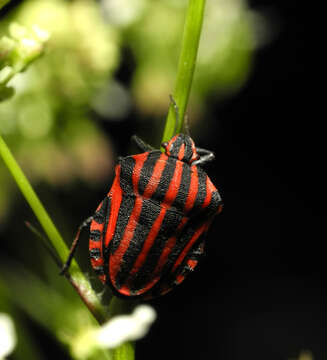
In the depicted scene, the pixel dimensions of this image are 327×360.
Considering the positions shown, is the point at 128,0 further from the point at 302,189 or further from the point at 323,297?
the point at 323,297

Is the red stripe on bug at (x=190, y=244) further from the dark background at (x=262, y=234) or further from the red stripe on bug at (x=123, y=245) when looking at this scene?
the dark background at (x=262, y=234)

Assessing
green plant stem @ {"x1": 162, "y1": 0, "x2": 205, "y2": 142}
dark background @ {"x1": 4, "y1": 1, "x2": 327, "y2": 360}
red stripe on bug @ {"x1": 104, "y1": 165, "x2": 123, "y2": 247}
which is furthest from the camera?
dark background @ {"x1": 4, "y1": 1, "x2": 327, "y2": 360}

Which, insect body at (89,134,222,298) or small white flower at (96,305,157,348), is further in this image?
insect body at (89,134,222,298)

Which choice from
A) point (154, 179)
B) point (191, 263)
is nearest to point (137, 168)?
point (154, 179)

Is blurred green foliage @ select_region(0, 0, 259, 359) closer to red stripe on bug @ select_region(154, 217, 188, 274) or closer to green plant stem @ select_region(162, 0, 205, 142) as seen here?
red stripe on bug @ select_region(154, 217, 188, 274)

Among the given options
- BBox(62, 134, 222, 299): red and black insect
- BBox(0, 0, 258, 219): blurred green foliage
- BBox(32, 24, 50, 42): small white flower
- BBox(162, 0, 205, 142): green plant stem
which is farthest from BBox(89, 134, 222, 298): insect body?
BBox(0, 0, 258, 219): blurred green foliage

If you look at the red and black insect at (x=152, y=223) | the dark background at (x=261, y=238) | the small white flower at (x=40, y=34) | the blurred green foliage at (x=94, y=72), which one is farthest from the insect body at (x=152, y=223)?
the dark background at (x=261, y=238)
